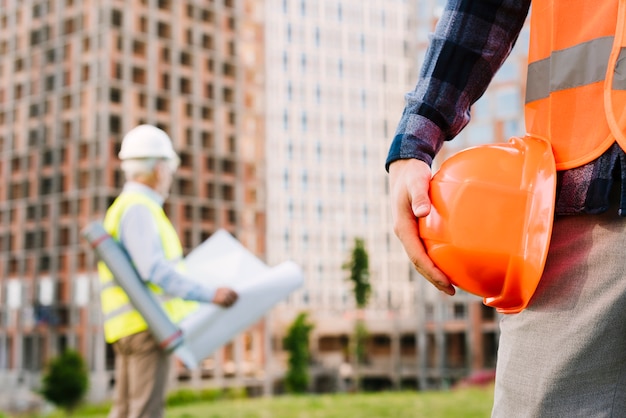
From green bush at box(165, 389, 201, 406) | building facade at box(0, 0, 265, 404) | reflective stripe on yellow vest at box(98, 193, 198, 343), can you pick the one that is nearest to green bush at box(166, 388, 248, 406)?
green bush at box(165, 389, 201, 406)

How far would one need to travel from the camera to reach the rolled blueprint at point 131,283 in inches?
151

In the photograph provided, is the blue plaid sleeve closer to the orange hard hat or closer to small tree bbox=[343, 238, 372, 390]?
the orange hard hat

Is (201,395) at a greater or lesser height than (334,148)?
lesser

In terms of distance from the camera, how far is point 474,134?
56.9 m

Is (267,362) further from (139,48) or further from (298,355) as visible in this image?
(139,48)

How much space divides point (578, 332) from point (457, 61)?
50cm

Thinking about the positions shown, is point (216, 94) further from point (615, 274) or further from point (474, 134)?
point (615, 274)

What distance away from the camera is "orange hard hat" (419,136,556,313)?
1.25m

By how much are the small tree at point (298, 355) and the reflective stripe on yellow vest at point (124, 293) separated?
56402 millimetres

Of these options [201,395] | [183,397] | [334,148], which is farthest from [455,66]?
[334,148]

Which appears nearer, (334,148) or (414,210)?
(414,210)

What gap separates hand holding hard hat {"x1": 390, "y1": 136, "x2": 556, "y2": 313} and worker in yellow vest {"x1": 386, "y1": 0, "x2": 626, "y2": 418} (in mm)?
14

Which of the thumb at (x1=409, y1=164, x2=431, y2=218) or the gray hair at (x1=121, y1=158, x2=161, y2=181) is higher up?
the gray hair at (x1=121, y1=158, x2=161, y2=181)

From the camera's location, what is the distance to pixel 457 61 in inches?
57.7
